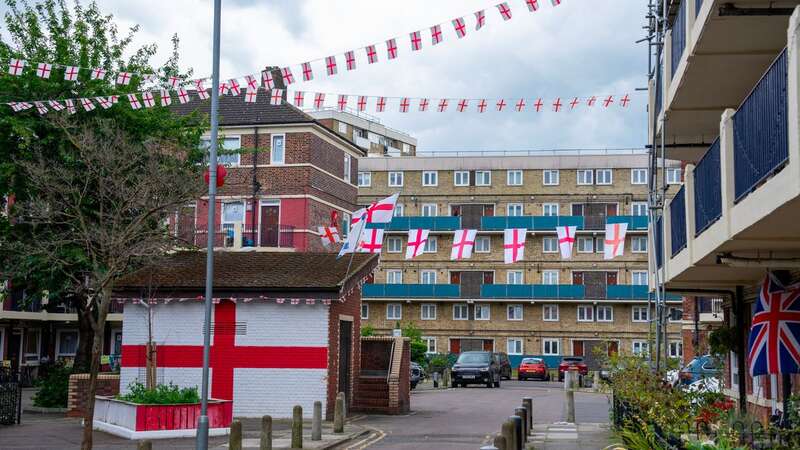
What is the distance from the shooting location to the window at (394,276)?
7394 centimetres

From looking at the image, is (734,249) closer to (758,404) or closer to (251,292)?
(758,404)

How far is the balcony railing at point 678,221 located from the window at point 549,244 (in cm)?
5286

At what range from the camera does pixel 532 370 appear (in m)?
61.0

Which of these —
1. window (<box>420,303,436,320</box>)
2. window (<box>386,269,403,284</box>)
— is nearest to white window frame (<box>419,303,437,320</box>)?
window (<box>420,303,436,320</box>)

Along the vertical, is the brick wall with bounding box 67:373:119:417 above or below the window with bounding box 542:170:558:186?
below

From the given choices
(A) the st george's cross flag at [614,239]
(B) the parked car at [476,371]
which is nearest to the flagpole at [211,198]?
(A) the st george's cross flag at [614,239]

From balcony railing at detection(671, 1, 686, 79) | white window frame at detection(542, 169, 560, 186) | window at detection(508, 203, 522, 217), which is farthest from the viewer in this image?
window at detection(508, 203, 522, 217)

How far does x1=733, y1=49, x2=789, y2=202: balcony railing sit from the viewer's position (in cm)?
908

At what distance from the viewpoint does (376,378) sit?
2867 centimetres

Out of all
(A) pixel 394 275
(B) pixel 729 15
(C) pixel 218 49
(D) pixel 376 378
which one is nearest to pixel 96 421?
(D) pixel 376 378

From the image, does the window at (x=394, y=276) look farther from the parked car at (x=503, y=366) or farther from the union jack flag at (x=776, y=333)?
the union jack flag at (x=776, y=333)

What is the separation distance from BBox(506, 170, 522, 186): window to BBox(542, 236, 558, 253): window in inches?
187

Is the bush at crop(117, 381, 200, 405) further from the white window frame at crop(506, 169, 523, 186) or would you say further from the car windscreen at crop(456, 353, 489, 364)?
the white window frame at crop(506, 169, 523, 186)

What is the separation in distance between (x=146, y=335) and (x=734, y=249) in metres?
18.4
